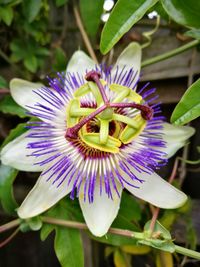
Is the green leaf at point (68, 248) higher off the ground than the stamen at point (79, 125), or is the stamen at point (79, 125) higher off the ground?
the stamen at point (79, 125)

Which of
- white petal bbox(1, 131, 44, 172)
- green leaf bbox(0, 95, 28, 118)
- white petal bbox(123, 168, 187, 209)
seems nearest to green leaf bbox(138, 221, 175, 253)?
white petal bbox(123, 168, 187, 209)

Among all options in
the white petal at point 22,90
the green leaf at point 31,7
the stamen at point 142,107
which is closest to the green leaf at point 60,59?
the green leaf at point 31,7

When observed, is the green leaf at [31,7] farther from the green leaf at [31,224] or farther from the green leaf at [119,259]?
the green leaf at [119,259]

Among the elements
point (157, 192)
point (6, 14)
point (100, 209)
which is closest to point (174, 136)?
point (157, 192)

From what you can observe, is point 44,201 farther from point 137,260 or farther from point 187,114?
point 137,260

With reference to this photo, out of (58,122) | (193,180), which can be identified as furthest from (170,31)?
(58,122)

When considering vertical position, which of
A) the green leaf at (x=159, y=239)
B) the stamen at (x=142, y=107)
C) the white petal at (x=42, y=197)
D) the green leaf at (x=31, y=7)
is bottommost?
the green leaf at (x=159, y=239)

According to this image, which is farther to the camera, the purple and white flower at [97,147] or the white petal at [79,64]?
the white petal at [79,64]
